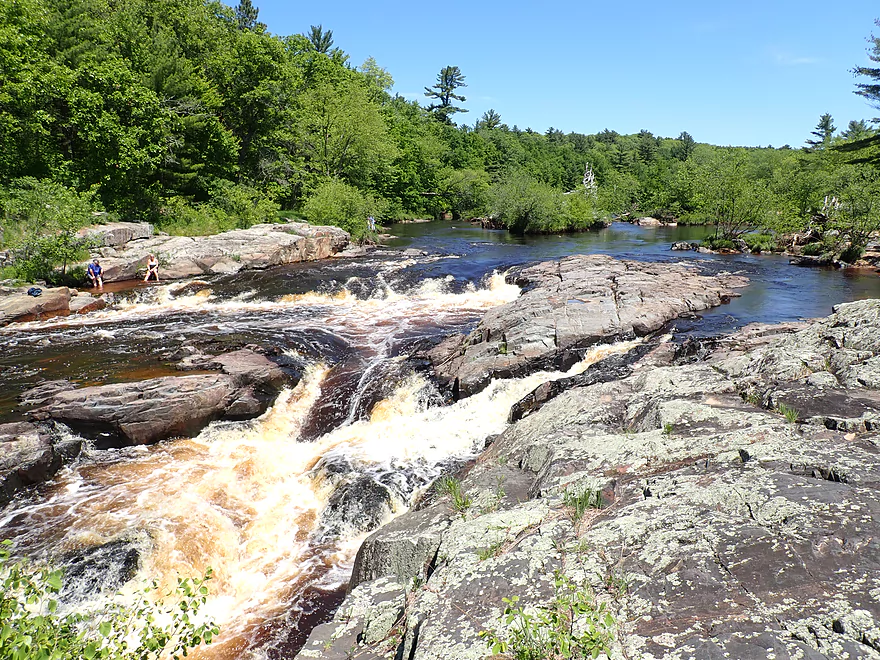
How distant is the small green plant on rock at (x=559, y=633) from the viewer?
11.0 feet

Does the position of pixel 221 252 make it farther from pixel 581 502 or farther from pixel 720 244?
pixel 720 244

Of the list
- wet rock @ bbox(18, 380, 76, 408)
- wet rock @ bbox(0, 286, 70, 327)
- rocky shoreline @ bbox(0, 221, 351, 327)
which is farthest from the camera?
rocky shoreline @ bbox(0, 221, 351, 327)

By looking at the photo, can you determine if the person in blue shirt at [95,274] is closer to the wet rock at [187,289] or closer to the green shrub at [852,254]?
the wet rock at [187,289]

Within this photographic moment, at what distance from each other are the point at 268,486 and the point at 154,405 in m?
3.59

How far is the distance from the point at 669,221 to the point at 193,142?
201ft

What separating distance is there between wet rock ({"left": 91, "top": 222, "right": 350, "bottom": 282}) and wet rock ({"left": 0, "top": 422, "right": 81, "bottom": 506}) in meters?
15.9

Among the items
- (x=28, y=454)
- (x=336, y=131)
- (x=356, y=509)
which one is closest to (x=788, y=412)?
(x=356, y=509)

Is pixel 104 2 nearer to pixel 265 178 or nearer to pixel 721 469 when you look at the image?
pixel 265 178

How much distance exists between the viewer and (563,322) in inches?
599

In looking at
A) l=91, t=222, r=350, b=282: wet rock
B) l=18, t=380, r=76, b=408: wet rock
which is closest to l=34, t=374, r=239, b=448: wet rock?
l=18, t=380, r=76, b=408: wet rock

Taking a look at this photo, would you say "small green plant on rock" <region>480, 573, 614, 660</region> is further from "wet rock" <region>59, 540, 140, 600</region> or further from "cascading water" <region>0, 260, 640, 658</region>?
"wet rock" <region>59, 540, 140, 600</region>

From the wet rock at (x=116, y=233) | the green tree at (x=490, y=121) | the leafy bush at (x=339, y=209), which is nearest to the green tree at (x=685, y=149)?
the green tree at (x=490, y=121)

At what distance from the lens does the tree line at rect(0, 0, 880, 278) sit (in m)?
26.2

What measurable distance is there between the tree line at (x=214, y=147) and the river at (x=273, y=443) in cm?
1013
